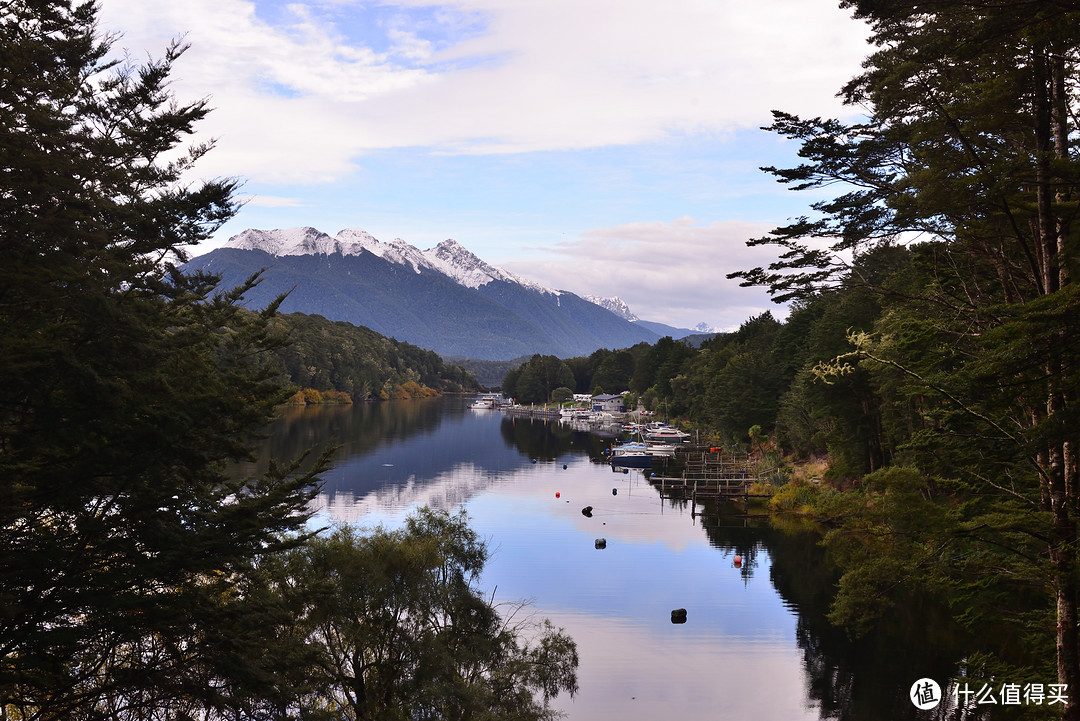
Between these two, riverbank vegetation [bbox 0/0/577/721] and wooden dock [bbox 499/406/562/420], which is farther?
wooden dock [bbox 499/406/562/420]

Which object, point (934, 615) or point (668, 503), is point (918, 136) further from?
point (668, 503)

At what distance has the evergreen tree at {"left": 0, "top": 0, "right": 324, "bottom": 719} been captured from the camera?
13.7 metres

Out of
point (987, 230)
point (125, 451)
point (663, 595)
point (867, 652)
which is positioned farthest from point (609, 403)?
point (125, 451)

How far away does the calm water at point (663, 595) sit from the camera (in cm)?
2805

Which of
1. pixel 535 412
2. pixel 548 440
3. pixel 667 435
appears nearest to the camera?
pixel 667 435

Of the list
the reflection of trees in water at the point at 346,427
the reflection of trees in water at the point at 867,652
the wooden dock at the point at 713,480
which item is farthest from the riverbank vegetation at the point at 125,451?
the reflection of trees in water at the point at 346,427

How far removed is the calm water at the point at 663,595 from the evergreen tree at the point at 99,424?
13039mm

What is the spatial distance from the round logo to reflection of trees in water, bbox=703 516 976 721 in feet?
0.67

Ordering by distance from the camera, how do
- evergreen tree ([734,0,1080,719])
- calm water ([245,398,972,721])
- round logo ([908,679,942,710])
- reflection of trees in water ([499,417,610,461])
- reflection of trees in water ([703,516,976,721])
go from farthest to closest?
reflection of trees in water ([499,417,610,461]) < calm water ([245,398,972,721]) < reflection of trees in water ([703,516,976,721]) < round logo ([908,679,942,710]) < evergreen tree ([734,0,1080,719])

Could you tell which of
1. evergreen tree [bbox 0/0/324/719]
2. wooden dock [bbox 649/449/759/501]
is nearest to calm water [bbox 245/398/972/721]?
wooden dock [bbox 649/449/759/501]

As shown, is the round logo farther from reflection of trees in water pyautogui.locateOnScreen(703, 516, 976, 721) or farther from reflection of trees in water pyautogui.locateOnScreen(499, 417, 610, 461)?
reflection of trees in water pyautogui.locateOnScreen(499, 417, 610, 461)

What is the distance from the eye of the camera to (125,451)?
48.7 feet

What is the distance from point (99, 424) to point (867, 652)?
2846 centimetres

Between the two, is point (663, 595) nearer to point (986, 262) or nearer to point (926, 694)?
point (926, 694)
